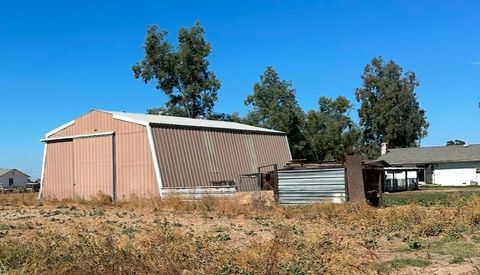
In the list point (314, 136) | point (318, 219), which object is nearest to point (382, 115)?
point (314, 136)

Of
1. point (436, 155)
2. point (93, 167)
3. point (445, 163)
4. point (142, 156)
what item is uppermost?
point (436, 155)

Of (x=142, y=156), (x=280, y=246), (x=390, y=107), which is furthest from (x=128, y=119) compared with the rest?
(x=390, y=107)

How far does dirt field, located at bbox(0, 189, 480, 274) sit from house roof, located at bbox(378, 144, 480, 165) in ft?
146

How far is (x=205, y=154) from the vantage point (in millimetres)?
34406

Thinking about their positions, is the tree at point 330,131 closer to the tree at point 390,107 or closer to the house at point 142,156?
the tree at point 390,107

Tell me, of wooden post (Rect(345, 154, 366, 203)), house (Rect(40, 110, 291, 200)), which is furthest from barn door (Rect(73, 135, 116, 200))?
wooden post (Rect(345, 154, 366, 203))

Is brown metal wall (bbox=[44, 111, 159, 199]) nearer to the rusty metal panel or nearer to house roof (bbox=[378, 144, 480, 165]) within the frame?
the rusty metal panel

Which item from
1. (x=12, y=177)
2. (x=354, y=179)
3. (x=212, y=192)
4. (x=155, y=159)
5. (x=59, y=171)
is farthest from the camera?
(x=12, y=177)

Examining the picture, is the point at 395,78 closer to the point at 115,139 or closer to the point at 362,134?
the point at 362,134

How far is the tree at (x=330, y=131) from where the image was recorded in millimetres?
69556

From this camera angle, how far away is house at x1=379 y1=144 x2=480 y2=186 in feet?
190

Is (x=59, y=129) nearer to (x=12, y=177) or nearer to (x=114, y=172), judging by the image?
(x=114, y=172)

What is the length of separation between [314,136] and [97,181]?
39129 millimetres

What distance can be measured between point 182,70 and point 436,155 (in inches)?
1221
